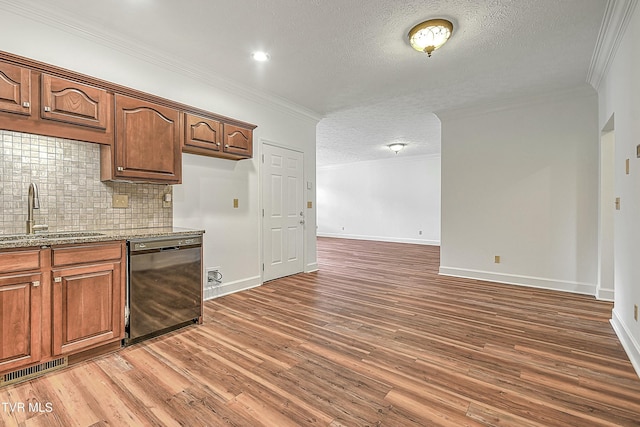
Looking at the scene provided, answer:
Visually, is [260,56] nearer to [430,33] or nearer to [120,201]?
[430,33]

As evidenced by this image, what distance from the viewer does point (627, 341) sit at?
2.34 meters

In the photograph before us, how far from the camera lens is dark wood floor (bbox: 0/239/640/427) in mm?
1627

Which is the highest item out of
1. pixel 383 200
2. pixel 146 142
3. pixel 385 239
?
pixel 146 142

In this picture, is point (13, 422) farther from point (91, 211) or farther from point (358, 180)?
point (358, 180)

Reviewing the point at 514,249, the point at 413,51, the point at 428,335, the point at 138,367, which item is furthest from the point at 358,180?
the point at 138,367

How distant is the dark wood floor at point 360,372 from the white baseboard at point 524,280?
22.4 inches

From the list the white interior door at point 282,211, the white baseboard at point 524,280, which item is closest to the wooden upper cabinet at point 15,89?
the white interior door at point 282,211

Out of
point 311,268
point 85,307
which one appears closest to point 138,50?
point 85,307

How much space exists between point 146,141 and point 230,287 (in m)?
1.99

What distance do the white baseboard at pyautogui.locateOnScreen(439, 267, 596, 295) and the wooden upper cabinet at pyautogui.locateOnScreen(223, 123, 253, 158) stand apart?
11.9 feet

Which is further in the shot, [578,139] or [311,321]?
[578,139]

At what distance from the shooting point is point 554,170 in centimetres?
411

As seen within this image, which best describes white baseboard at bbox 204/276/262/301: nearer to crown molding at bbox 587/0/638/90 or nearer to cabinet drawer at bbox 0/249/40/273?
cabinet drawer at bbox 0/249/40/273

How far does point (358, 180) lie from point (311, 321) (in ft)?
25.9
